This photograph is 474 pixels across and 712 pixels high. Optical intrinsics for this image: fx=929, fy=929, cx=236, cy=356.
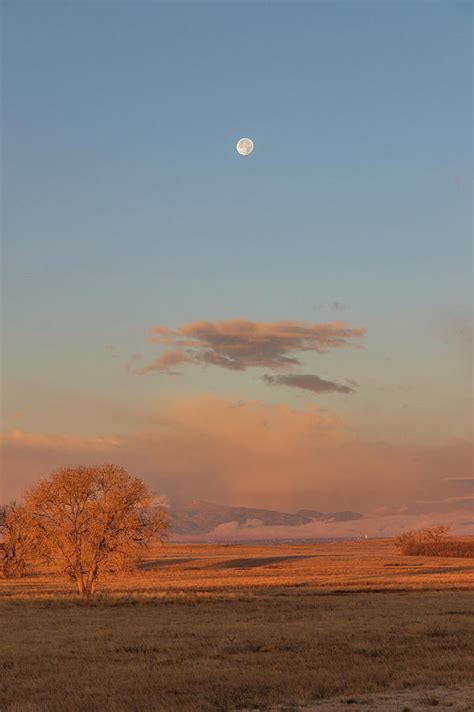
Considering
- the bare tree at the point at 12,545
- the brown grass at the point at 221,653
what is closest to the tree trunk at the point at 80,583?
the brown grass at the point at 221,653

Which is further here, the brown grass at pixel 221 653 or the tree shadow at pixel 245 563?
the tree shadow at pixel 245 563

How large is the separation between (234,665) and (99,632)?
11833mm

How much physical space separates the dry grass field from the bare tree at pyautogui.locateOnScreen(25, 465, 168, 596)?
3219 millimetres

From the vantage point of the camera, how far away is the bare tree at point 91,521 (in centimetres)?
6456

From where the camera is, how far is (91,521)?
65.2m

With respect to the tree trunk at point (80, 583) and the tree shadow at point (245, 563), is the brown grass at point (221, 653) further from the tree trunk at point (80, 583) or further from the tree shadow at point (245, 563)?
the tree shadow at point (245, 563)

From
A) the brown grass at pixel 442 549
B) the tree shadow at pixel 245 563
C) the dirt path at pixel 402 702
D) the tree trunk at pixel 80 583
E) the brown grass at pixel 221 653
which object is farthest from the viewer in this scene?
the brown grass at pixel 442 549

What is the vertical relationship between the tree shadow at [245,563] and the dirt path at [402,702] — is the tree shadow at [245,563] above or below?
above

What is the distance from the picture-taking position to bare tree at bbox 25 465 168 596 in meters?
64.6

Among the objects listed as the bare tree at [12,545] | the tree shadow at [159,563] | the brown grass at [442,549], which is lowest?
the brown grass at [442,549]

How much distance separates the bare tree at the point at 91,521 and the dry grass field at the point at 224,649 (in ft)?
10.6

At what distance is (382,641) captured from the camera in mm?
35344

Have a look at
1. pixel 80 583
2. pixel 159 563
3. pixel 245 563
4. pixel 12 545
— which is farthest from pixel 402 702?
pixel 159 563

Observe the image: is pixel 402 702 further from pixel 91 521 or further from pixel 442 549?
pixel 442 549
